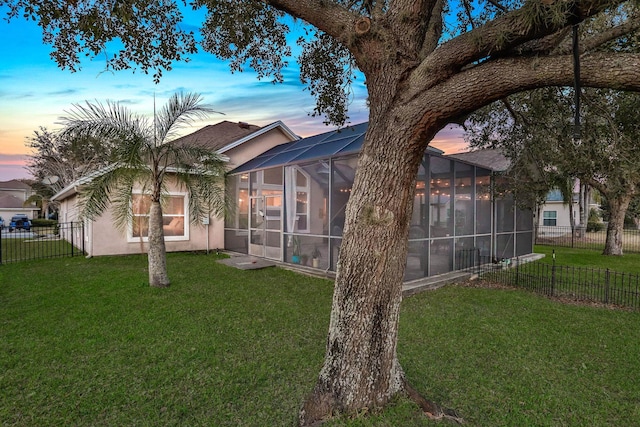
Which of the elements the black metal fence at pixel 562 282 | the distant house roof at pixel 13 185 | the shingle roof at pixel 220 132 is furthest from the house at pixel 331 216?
the distant house roof at pixel 13 185

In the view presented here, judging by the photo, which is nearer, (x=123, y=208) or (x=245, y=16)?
(x=245, y=16)

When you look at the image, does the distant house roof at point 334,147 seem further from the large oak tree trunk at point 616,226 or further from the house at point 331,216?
the large oak tree trunk at point 616,226

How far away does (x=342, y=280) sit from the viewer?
2.65 metres

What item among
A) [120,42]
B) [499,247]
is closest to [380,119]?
[120,42]

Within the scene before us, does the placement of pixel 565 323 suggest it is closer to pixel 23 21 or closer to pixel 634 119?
pixel 634 119

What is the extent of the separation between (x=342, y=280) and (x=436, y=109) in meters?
1.51

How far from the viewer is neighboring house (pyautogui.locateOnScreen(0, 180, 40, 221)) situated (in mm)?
33122

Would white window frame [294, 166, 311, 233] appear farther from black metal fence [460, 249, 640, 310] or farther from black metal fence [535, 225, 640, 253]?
black metal fence [535, 225, 640, 253]

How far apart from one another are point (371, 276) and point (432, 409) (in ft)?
4.47

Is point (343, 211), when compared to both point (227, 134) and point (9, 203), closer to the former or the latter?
point (227, 134)

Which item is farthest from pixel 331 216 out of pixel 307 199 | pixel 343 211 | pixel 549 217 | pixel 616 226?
pixel 549 217

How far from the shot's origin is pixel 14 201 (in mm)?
35062

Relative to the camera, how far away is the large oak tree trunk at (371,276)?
251 cm

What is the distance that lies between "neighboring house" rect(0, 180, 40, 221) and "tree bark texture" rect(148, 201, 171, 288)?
126 ft
